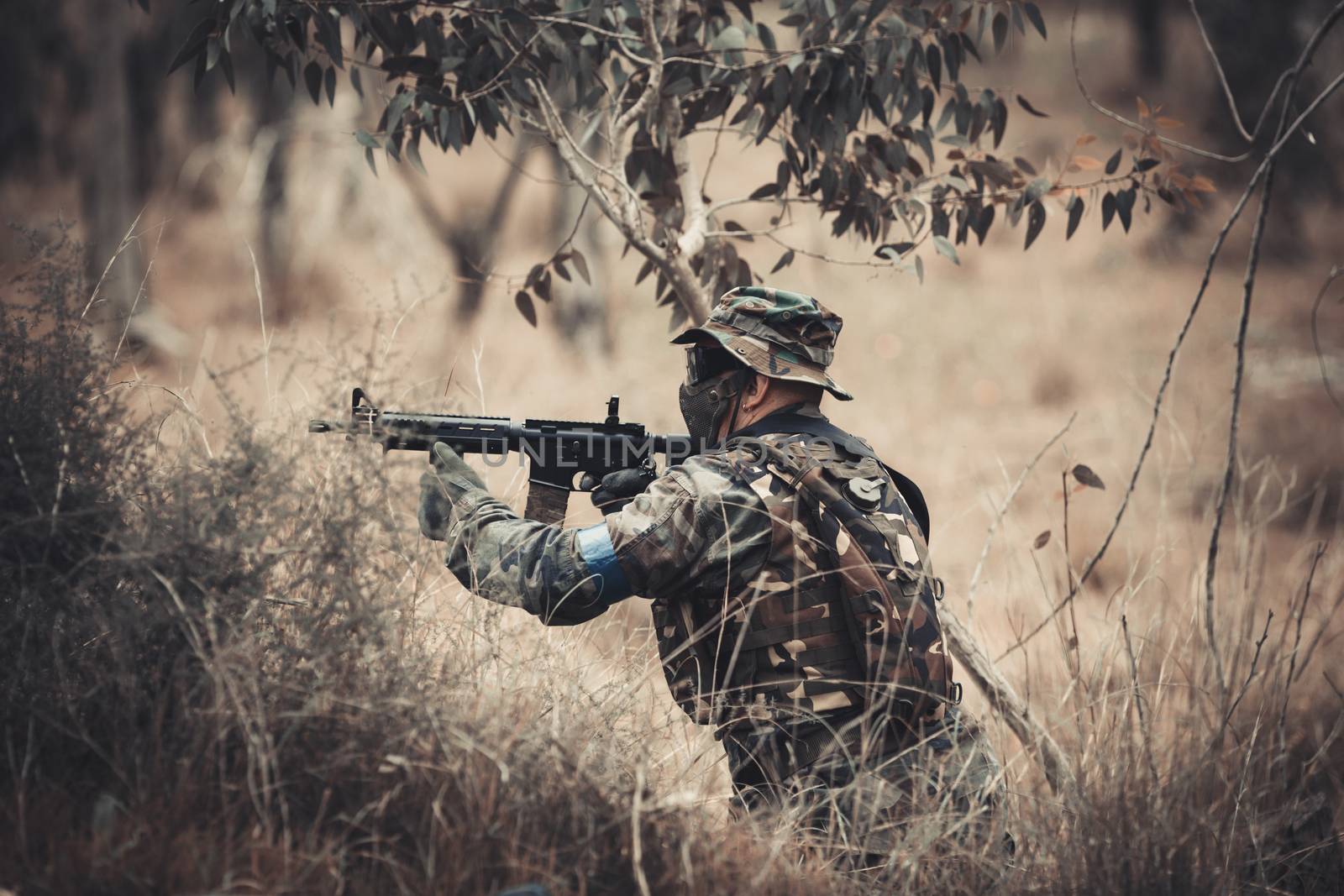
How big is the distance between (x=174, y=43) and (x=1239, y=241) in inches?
691

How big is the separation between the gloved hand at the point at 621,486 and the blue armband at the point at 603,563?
1.33ft

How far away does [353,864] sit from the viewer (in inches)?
77.1

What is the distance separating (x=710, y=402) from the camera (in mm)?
2902

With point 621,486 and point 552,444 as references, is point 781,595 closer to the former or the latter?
point 621,486

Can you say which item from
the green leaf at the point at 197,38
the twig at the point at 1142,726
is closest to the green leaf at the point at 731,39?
the green leaf at the point at 197,38

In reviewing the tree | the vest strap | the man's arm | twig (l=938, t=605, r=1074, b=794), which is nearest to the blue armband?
the man's arm

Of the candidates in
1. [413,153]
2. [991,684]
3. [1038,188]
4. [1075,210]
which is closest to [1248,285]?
[1075,210]

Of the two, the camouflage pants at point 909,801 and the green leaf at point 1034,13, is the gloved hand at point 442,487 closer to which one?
the camouflage pants at point 909,801

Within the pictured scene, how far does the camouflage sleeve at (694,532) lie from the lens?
2471 millimetres

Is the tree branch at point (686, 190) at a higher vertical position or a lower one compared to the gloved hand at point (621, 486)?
higher

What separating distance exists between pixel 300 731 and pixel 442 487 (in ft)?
2.49

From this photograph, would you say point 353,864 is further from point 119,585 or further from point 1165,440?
point 1165,440

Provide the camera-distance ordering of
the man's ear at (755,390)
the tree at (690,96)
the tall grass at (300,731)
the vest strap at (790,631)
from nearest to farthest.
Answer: the tall grass at (300,731) → the vest strap at (790,631) → the man's ear at (755,390) → the tree at (690,96)

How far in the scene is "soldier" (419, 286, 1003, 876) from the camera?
2.47 metres
